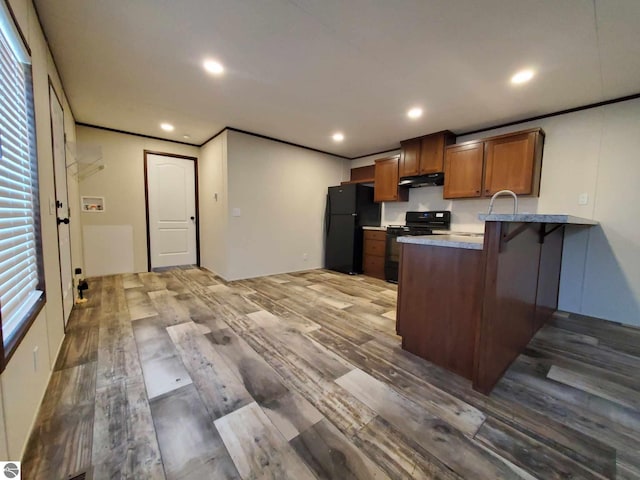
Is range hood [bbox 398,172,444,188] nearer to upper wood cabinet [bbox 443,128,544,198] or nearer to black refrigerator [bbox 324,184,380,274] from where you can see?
upper wood cabinet [bbox 443,128,544,198]

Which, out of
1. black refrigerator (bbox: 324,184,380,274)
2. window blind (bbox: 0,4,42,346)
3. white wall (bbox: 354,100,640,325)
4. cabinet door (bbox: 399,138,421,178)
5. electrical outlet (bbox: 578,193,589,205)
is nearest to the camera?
window blind (bbox: 0,4,42,346)

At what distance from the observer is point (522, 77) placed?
2408mm

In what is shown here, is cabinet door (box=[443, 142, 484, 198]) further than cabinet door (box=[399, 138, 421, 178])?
No

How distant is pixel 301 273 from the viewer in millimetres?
4805

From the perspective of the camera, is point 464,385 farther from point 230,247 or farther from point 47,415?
point 230,247

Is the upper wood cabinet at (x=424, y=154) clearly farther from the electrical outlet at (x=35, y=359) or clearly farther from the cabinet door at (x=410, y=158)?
the electrical outlet at (x=35, y=359)

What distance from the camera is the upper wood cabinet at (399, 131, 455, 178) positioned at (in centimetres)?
390

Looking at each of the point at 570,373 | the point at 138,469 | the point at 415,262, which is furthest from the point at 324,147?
the point at 138,469

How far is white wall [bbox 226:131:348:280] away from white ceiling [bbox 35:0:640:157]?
86 centimetres

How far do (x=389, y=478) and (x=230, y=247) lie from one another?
11.6 feet

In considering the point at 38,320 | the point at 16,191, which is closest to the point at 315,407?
the point at 38,320

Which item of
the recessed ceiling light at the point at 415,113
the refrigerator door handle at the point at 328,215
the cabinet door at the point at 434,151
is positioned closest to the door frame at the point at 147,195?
the refrigerator door handle at the point at 328,215

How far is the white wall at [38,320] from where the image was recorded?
3.47ft

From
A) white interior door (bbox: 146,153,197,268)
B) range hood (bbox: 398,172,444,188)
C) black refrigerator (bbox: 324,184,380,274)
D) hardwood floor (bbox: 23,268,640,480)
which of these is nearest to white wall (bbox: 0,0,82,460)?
hardwood floor (bbox: 23,268,640,480)
